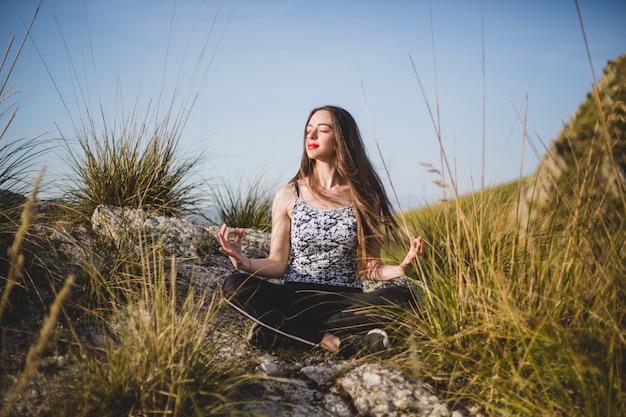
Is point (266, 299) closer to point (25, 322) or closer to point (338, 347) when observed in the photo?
point (338, 347)

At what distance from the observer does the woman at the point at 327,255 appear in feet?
8.53

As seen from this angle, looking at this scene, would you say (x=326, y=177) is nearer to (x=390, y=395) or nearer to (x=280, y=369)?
(x=280, y=369)

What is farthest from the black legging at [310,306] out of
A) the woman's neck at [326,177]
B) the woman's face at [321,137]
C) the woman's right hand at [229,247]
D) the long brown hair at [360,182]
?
the woman's face at [321,137]

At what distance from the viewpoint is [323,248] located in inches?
118

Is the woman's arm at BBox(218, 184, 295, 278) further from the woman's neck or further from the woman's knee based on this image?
the woman's neck

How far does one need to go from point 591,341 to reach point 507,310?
30 cm

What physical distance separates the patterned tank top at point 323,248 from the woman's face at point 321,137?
0.41 meters

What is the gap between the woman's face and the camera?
3170mm

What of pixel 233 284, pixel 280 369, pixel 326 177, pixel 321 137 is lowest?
pixel 280 369

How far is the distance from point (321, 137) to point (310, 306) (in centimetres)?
121

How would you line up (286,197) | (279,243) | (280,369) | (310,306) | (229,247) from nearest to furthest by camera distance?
(280,369)
(229,247)
(310,306)
(279,243)
(286,197)

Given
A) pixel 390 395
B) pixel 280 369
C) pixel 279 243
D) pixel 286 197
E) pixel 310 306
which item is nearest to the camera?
pixel 390 395

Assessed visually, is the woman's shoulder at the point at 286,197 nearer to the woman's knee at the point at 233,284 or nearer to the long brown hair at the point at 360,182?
the long brown hair at the point at 360,182

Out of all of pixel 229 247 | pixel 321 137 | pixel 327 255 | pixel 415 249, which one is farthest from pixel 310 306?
pixel 321 137
